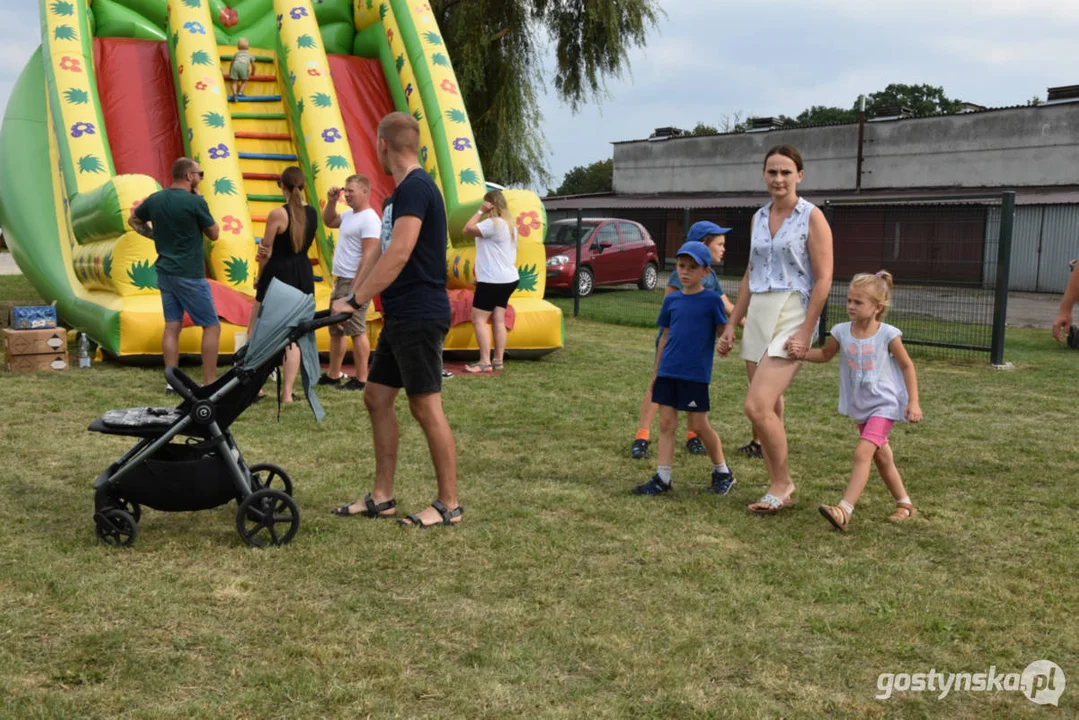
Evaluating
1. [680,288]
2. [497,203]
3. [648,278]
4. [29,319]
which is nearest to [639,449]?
[680,288]

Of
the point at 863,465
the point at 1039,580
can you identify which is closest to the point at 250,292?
the point at 863,465

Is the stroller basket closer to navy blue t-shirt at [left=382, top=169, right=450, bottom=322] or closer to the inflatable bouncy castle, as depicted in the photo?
navy blue t-shirt at [left=382, top=169, right=450, bottom=322]

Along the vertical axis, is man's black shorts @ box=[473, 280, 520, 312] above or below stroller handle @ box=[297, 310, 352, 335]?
below

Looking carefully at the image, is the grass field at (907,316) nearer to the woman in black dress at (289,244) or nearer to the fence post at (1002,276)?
the fence post at (1002,276)

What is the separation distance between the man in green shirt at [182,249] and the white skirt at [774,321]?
12.9ft

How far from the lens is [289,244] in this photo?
25.2 ft

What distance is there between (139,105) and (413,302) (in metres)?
7.98

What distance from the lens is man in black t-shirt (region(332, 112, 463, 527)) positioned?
4.61 metres

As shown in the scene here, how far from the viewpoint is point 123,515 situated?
4.36 meters

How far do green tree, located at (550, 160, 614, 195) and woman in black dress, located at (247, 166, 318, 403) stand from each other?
65.1 metres

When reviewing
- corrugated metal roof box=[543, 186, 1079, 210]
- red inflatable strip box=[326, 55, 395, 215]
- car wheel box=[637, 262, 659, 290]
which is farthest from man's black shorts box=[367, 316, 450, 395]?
corrugated metal roof box=[543, 186, 1079, 210]

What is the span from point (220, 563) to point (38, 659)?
40.0 inches

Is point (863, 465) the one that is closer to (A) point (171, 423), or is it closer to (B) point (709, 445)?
(B) point (709, 445)

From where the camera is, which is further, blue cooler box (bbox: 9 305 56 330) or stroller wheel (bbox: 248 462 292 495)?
blue cooler box (bbox: 9 305 56 330)
